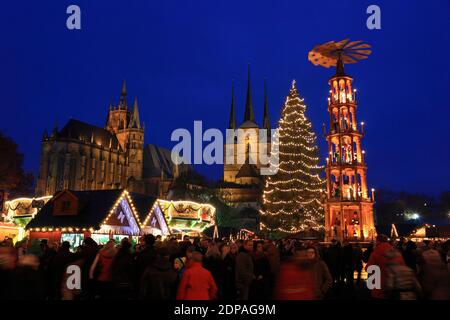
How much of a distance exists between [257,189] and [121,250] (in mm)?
94939

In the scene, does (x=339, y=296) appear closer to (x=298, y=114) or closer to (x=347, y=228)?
(x=347, y=228)

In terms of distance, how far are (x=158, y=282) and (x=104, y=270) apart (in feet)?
7.24

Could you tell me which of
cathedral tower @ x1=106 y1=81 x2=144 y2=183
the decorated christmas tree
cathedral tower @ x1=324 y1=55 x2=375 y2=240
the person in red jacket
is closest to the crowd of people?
the person in red jacket

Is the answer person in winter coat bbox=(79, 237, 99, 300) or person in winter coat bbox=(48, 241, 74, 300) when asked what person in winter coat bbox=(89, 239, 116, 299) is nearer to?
person in winter coat bbox=(79, 237, 99, 300)

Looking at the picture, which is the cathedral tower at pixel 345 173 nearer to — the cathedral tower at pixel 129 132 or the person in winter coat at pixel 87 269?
the person in winter coat at pixel 87 269

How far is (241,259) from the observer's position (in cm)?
995

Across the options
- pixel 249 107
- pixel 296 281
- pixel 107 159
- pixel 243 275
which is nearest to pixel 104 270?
pixel 243 275

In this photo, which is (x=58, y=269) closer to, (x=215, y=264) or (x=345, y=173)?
(x=215, y=264)

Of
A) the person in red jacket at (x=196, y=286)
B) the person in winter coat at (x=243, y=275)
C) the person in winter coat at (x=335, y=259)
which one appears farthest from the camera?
the person in winter coat at (x=335, y=259)

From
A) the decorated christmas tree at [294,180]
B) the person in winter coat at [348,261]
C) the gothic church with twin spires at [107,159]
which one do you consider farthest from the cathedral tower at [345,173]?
the gothic church with twin spires at [107,159]

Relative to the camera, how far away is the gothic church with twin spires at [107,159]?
290 feet

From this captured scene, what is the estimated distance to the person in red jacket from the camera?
6098mm

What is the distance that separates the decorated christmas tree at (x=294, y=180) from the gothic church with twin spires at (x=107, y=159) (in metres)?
56.6
